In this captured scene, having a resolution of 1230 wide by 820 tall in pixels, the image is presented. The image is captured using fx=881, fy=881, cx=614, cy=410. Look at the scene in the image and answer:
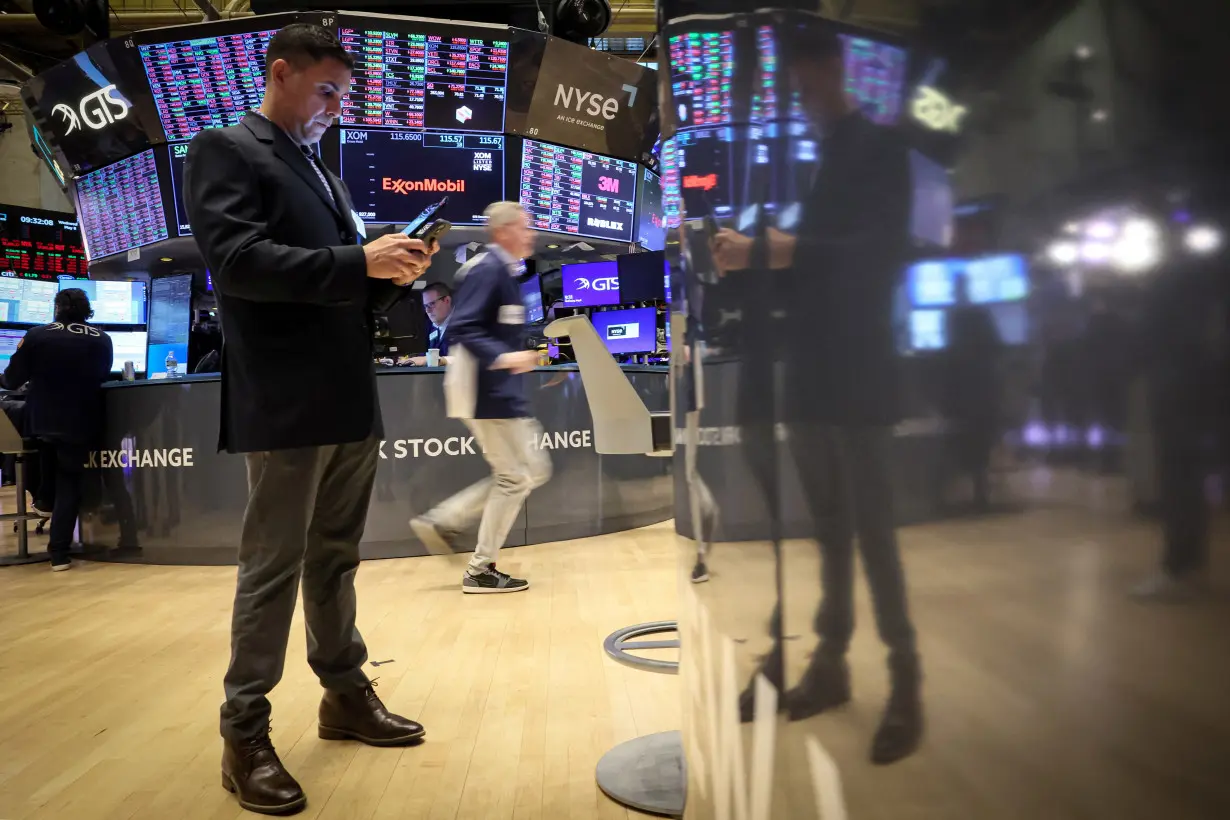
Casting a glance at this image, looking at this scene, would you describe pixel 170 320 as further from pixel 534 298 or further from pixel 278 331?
pixel 278 331

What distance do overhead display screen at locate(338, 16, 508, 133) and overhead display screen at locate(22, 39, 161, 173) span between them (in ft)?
4.62

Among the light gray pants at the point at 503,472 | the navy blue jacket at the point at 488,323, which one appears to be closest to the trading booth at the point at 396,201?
the light gray pants at the point at 503,472

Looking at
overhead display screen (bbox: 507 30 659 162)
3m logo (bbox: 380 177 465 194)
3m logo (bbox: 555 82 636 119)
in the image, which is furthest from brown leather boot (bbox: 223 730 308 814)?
3m logo (bbox: 555 82 636 119)

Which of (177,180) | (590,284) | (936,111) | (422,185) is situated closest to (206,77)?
(177,180)

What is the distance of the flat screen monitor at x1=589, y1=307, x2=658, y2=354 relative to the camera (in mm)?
7344

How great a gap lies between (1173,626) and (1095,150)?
0.25 m

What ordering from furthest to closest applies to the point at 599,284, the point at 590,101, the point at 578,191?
the point at 599,284, the point at 578,191, the point at 590,101

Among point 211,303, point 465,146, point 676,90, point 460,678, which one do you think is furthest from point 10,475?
point 676,90

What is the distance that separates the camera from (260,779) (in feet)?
5.49

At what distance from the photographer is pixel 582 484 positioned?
16.7 ft

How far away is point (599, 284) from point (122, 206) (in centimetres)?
A: 363

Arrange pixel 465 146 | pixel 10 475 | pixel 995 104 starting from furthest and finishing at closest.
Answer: pixel 10 475 → pixel 465 146 → pixel 995 104

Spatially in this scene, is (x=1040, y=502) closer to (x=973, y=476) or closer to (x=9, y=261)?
(x=973, y=476)

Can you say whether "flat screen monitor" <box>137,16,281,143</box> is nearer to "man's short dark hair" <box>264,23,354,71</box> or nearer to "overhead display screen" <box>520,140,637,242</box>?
"overhead display screen" <box>520,140,637,242</box>
